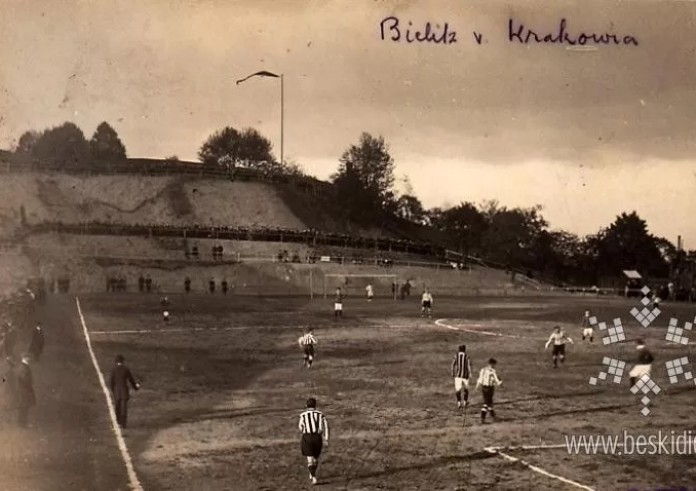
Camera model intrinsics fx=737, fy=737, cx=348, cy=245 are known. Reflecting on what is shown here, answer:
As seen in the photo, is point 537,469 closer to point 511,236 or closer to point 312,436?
point 312,436

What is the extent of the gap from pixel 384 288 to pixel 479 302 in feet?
28.9

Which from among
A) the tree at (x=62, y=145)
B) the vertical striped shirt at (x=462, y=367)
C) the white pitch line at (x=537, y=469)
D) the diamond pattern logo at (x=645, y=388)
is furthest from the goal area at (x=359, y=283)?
the white pitch line at (x=537, y=469)

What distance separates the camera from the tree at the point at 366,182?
36.8 m

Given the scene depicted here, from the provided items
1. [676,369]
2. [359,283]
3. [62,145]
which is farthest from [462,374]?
[359,283]

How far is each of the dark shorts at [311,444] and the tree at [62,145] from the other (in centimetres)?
1632

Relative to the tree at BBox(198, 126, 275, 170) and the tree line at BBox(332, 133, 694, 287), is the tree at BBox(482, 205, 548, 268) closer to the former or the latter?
the tree line at BBox(332, 133, 694, 287)

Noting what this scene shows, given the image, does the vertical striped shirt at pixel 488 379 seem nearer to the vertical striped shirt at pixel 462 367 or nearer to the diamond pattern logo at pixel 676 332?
the vertical striped shirt at pixel 462 367

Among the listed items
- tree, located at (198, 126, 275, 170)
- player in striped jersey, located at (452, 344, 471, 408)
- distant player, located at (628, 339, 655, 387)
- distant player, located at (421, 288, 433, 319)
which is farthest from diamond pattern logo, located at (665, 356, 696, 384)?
tree, located at (198, 126, 275, 170)

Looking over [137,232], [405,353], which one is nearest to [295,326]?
[405,353]

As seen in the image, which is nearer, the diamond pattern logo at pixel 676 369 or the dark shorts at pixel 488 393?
the dark shorts at pixel 488 393

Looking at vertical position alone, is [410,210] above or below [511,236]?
above

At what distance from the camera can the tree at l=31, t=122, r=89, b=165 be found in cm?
2978

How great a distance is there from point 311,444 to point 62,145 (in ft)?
102

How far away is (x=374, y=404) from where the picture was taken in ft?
75.0
